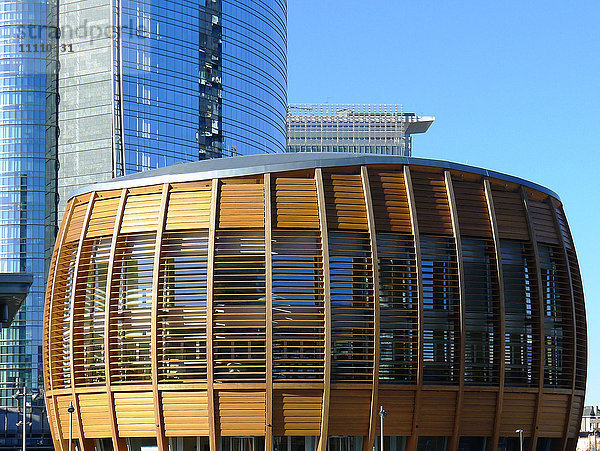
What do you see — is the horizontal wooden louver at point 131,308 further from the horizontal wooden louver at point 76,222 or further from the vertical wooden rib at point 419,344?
the vertical wooden rib at point 419,344

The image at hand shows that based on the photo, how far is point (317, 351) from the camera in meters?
43.6

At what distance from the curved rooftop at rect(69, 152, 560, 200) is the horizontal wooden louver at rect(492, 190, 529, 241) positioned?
849 millimetres

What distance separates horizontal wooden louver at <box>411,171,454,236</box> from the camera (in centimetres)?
4559

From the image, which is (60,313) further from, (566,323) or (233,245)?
(566,323)

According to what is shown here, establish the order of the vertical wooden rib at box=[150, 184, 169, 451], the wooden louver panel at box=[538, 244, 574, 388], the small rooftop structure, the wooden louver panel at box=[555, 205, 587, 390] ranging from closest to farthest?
the small rooftop structure < the vertical wooden rib at box=[150, 184, 169, 451] < the wooden louver panel at box=[538, 244, 574, 388] < the wooden louver panel at box=[555, 205, 587, 390]

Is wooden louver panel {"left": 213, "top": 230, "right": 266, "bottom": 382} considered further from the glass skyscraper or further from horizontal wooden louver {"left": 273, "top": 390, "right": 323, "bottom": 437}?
the glass skyscraper

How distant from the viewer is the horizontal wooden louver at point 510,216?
47.5m

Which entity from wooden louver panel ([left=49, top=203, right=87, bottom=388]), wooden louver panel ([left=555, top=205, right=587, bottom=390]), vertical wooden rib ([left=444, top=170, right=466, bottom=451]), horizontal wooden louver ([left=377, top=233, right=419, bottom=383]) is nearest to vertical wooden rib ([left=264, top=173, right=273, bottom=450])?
horizontal wooden louver ([left=377, top=233, right=419, bottom=383])

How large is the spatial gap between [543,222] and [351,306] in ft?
37.2

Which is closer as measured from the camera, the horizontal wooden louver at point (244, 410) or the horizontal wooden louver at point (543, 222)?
the horizontal wooden louver at point (244, 410)

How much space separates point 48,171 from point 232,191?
8635 centimetres

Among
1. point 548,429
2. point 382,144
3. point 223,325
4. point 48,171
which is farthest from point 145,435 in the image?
point 382,144

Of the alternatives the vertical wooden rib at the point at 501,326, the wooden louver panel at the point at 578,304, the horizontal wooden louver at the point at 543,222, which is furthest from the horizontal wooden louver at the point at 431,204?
the wooden louver panel at the point at 578,304

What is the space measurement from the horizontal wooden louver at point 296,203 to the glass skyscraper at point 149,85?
78738mm
